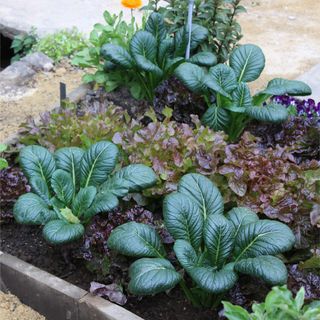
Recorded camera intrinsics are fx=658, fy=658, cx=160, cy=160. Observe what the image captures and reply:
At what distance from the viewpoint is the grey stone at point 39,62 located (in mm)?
5645

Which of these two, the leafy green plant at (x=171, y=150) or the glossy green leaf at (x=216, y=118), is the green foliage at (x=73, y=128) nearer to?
the leafy green plant at (x=171, y=150)

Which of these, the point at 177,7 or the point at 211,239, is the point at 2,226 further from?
the point at 177,7

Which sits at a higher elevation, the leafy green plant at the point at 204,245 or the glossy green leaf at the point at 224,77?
the glossy green leaf at the point at 224,77

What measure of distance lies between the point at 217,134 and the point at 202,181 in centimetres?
67

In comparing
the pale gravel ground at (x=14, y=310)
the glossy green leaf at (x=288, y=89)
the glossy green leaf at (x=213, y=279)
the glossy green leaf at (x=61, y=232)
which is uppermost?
the glossy green leaf at (x=288, y=89)

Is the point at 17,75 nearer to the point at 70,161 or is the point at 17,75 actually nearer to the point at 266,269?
the point at 70,161

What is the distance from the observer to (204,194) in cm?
320

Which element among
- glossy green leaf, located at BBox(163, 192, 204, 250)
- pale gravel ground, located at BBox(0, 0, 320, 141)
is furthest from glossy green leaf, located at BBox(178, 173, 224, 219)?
pale gravel ground, located at BBox(0, 0, 320, 141)

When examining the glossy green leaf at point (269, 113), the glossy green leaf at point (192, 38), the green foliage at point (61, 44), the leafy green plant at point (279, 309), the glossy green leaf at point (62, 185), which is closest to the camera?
the leafy green plant at point (279, 309)

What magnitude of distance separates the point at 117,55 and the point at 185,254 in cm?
201

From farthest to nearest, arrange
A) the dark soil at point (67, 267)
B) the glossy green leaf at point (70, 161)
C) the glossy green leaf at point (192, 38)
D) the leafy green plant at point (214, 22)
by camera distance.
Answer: the leafy green plant at point (214, 22), the glossy green leaf at point (192, 38), the glossy green leaf at point (70, 161), the dark soil at point (67, 267)

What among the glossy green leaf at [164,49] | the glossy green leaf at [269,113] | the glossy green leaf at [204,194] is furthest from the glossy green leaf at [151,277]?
the glossy green leaf at [164,49]

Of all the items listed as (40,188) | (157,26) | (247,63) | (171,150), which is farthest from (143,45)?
(40,188)

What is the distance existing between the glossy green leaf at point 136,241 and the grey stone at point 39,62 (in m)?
2.90
